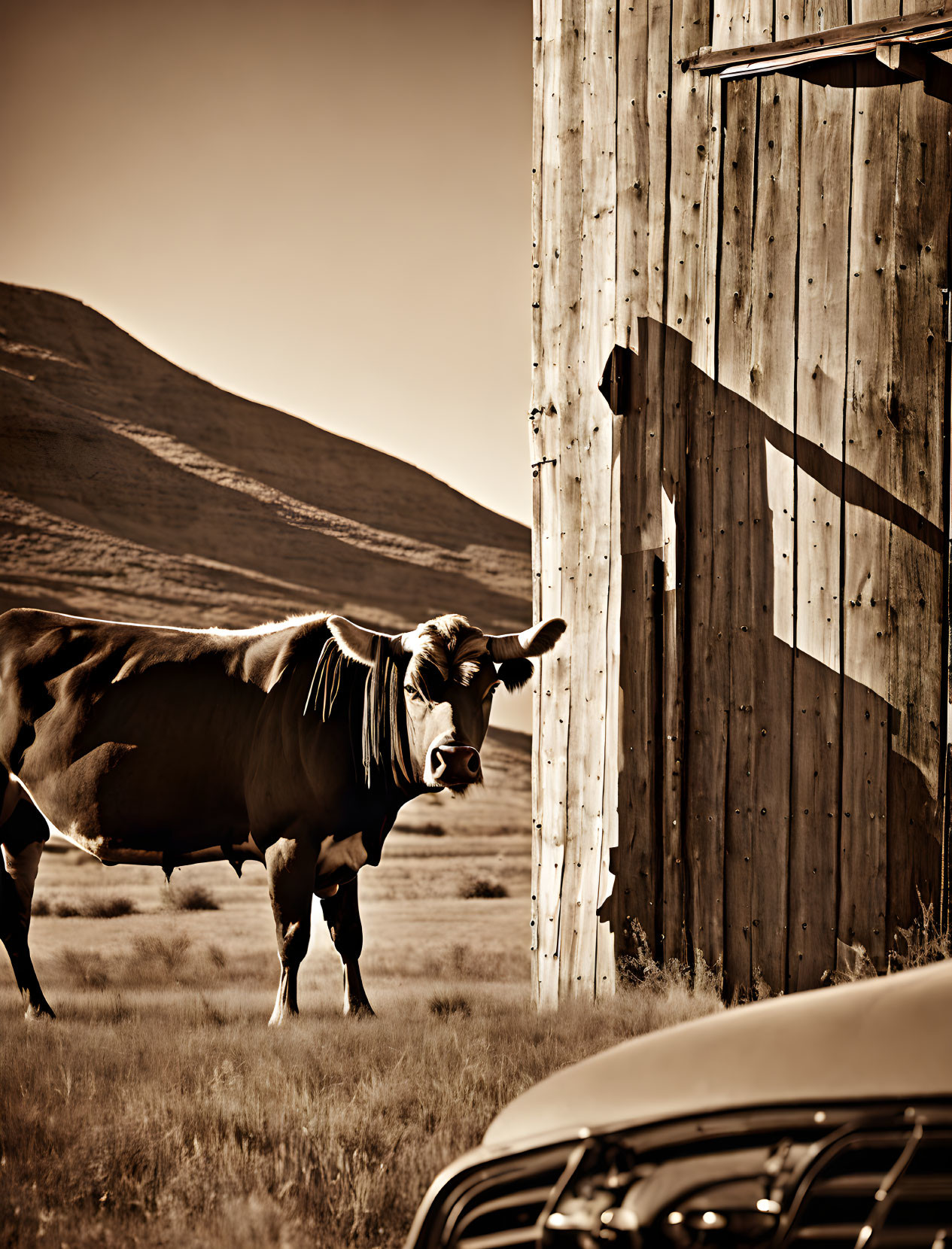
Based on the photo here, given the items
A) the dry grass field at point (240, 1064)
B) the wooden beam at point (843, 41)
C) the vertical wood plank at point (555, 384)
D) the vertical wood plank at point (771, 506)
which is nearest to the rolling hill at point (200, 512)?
the dry grass field at point (240, 1064)

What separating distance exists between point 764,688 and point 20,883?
13.0 ft

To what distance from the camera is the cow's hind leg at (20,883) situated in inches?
197

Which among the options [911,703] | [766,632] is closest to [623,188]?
[766,632]

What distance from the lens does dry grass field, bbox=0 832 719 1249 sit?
3.16 meters

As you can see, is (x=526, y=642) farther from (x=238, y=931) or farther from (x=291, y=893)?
(x=238, y=931)

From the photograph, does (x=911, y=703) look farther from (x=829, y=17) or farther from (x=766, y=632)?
(x=829, y=17)

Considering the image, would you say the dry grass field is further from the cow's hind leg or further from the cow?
the cow

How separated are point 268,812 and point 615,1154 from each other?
3.42 meters

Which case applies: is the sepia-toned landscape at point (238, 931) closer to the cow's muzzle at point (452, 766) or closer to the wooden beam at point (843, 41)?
the cow's muzzle at point (452, 766)

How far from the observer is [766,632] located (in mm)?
5473

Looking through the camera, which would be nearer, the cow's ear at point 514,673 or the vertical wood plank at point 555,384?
the cow's ear at point 514,673

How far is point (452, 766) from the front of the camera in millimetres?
4277

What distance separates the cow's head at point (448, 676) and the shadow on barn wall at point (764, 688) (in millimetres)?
1123

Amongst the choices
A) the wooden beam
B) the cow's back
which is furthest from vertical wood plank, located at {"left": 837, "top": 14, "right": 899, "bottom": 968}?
the cow's back
